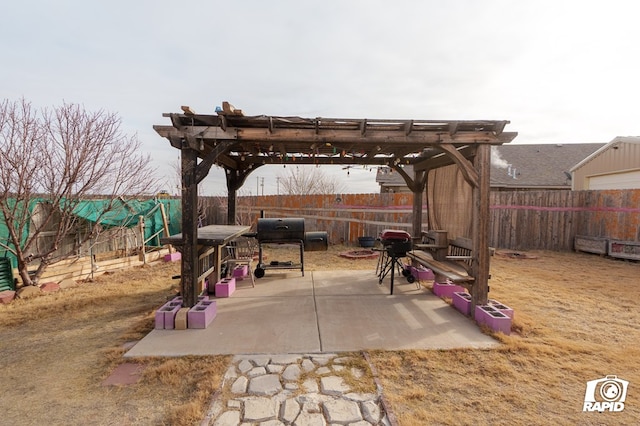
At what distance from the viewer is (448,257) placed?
4.45m

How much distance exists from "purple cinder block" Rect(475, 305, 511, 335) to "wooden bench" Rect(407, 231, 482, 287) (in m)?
0.38

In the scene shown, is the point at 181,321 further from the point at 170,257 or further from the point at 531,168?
the point at 531,168

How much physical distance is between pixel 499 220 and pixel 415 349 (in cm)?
895

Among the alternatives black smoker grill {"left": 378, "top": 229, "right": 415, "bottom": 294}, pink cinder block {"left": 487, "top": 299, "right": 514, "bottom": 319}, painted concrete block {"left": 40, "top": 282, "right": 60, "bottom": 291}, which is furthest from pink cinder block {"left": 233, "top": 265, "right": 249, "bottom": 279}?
pink cinder block {"left": 487, "top": 299, "right": 514, "bottom": 319}

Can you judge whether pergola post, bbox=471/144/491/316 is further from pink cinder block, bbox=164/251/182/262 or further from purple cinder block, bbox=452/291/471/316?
pink cinder block, bbox=164/251/182/262

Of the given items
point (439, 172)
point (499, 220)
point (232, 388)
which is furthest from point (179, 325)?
point (499, 220)

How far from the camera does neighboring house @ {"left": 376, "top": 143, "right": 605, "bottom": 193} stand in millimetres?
14969

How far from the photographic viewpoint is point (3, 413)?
2.24 m

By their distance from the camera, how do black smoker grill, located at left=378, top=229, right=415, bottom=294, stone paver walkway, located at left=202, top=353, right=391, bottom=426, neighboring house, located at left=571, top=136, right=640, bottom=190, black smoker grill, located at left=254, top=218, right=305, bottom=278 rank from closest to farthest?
1. stone paver walkway, located at left=202, top=353, right=391, bottom=426
2. black smoker grill, located at left=378, top=229, right=415, bottom=294
3. black smoker grill, located at left=254, top=218, right=305, bottom=278
4. neighboring house, located at left=571, top=136, right=640, bottom=190

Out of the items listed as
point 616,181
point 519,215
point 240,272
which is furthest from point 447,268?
point 616,181

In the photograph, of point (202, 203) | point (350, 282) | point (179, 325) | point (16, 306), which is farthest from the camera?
point (202, 203)

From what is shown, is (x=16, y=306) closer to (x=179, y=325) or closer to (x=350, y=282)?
(x=179, y=325)

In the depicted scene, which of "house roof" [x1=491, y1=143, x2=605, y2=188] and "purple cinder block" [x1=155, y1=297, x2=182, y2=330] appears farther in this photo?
"house roof" [x1=491, y1=143, x2=605, y2=188]

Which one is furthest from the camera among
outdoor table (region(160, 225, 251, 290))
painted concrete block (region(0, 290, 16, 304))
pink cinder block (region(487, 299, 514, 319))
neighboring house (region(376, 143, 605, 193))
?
neighboring house (region(376, 143, 605, 193))
